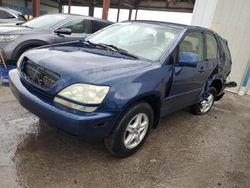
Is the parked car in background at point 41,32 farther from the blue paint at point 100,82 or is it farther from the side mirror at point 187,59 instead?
the side mirror at point 187,59

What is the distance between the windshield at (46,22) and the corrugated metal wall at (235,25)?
4352 mm

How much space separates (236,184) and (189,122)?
1.72 m

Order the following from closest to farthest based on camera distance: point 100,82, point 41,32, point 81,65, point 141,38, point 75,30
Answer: point 100,82 < point 81,65 < point 141,38 < point 41,32 < point 75,30

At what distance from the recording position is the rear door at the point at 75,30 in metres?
6.03

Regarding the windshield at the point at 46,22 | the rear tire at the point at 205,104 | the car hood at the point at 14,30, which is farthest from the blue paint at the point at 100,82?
the windshield at the point at 46,22

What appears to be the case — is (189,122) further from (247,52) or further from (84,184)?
(247,52)

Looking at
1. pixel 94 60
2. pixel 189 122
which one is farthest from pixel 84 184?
pixel 189 122

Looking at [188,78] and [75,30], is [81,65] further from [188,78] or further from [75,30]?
[75,30]

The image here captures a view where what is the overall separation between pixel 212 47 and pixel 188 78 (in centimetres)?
122

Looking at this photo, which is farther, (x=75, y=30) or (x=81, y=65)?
(x=75, y=30)

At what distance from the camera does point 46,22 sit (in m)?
6.18

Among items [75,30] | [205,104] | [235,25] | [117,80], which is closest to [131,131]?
[117,80]

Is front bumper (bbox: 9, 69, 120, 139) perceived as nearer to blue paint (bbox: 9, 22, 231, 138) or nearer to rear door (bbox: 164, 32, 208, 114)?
blue paint (bbox: 9, 22, 231, 138)

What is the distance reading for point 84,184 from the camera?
2545mm
